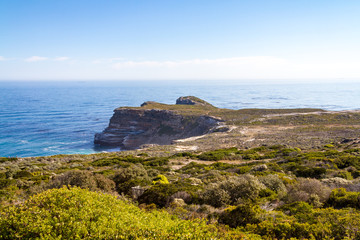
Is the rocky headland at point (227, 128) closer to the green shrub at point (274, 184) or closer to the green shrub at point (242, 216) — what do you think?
the green shrub at point (274, 184)

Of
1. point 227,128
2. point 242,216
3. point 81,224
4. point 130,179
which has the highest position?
point 81,224

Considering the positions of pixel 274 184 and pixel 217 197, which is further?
pixel 274 184

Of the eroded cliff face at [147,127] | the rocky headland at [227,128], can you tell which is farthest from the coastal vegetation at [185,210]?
the eroded cliff face at [147,127]

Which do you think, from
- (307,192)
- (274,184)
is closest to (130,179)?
(274,184)

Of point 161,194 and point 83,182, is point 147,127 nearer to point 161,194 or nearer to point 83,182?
→ point 83,182

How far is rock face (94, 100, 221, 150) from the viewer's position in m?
59.9

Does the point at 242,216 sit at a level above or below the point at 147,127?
above

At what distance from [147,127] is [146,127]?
0.29 m

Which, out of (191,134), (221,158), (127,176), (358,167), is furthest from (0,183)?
(191,134)

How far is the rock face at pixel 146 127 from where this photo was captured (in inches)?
2360

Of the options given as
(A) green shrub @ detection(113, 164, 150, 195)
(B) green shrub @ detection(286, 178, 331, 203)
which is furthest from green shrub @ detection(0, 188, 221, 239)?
(A) green shrub @ detection(113, 164, 150, 195)

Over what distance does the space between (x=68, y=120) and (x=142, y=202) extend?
3637 inches

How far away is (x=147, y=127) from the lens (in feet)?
222

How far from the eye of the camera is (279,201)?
340 inches
